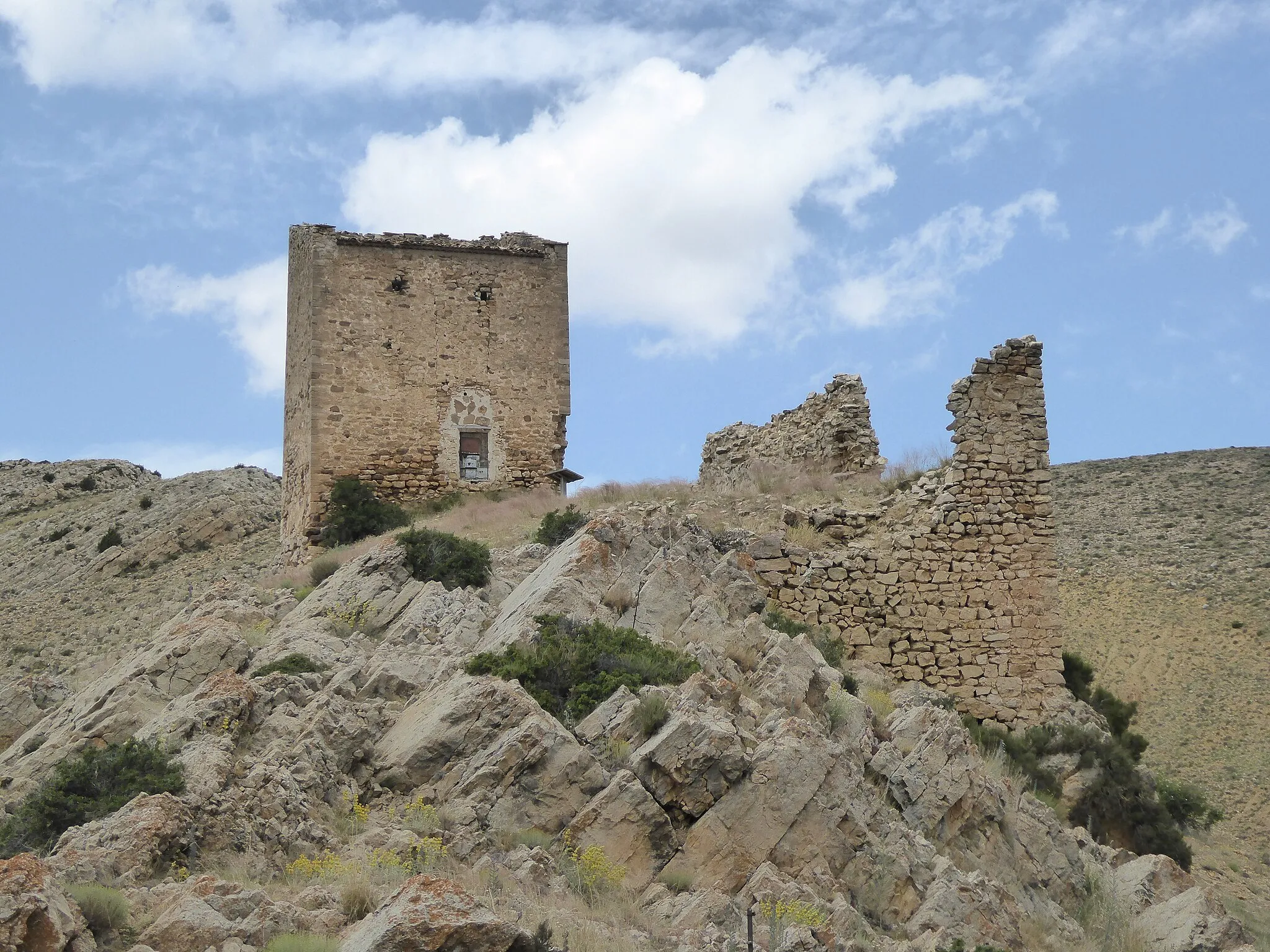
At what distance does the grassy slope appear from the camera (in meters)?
28.9

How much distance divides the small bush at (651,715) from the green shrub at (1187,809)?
11.1 m

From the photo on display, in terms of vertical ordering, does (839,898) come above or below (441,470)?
below

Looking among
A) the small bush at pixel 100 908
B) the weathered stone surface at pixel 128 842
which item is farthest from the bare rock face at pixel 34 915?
the weathered stone surface at pixel 128 842

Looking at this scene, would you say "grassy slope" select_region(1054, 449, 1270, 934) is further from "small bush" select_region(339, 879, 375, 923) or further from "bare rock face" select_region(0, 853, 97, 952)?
"bare rock face" select_region(0, 853, 97, 952)

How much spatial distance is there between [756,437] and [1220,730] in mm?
17600

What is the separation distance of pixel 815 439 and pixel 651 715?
906cm

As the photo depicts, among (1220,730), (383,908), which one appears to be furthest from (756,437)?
(1220,730)

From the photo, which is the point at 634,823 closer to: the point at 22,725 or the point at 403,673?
the point at 403,673

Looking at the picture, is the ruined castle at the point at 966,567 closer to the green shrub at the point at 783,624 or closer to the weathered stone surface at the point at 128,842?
the green shrub at the point at 783,624

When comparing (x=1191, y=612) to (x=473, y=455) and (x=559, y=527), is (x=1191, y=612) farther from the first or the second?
(x=559, y=527)

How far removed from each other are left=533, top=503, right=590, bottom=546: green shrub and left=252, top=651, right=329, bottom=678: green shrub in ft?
13.2

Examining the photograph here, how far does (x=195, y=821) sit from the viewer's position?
32.7 ft

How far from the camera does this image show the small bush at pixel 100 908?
7.99 metres

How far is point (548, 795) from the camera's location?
10.8 metres
